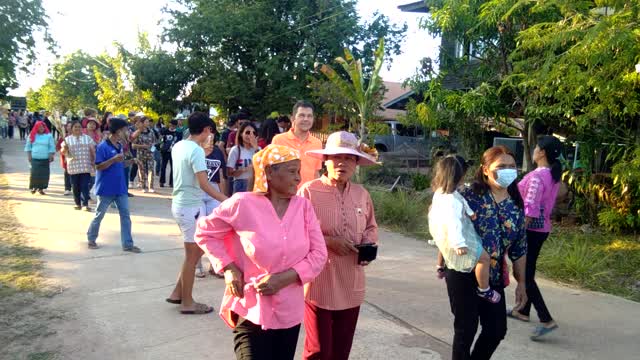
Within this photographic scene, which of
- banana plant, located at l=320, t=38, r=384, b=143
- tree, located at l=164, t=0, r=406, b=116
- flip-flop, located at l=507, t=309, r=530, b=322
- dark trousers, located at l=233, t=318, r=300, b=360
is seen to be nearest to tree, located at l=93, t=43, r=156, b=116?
tree, located at l=164, t=0, r=406, b=116

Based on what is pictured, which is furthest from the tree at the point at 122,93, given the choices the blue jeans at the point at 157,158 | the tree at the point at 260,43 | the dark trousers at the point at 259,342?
the dark trousers at the point at 259,342

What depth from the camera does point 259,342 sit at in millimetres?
2791

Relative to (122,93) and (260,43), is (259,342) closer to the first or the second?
(260,43)

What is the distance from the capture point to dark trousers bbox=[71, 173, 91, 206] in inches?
393

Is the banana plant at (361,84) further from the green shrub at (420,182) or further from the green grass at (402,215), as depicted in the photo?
the green grass at (402,215)

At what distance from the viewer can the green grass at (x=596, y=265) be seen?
650cm

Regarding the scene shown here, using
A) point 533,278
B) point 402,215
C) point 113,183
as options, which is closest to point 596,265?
point 533,278

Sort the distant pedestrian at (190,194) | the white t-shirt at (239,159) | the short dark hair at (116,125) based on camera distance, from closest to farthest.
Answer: the distant pedestrian at (190,194)
the white t-shirt at (239,159)
the short dark hair at (116,125)

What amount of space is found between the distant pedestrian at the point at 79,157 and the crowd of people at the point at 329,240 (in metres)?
5.36

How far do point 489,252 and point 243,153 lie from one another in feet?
12.5

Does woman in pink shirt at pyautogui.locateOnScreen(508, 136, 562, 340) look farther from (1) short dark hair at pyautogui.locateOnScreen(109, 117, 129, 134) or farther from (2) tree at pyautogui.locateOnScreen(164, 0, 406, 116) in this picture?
(2) tree at pyautogui.locateOnScreen(164, 0, 406, 116)

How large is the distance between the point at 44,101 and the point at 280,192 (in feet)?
237

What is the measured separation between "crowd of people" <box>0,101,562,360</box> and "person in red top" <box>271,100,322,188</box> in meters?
0.02

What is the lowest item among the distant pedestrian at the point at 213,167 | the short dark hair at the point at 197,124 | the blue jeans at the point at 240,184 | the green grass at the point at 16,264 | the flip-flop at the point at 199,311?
the flip-flop at the point at 199,311
